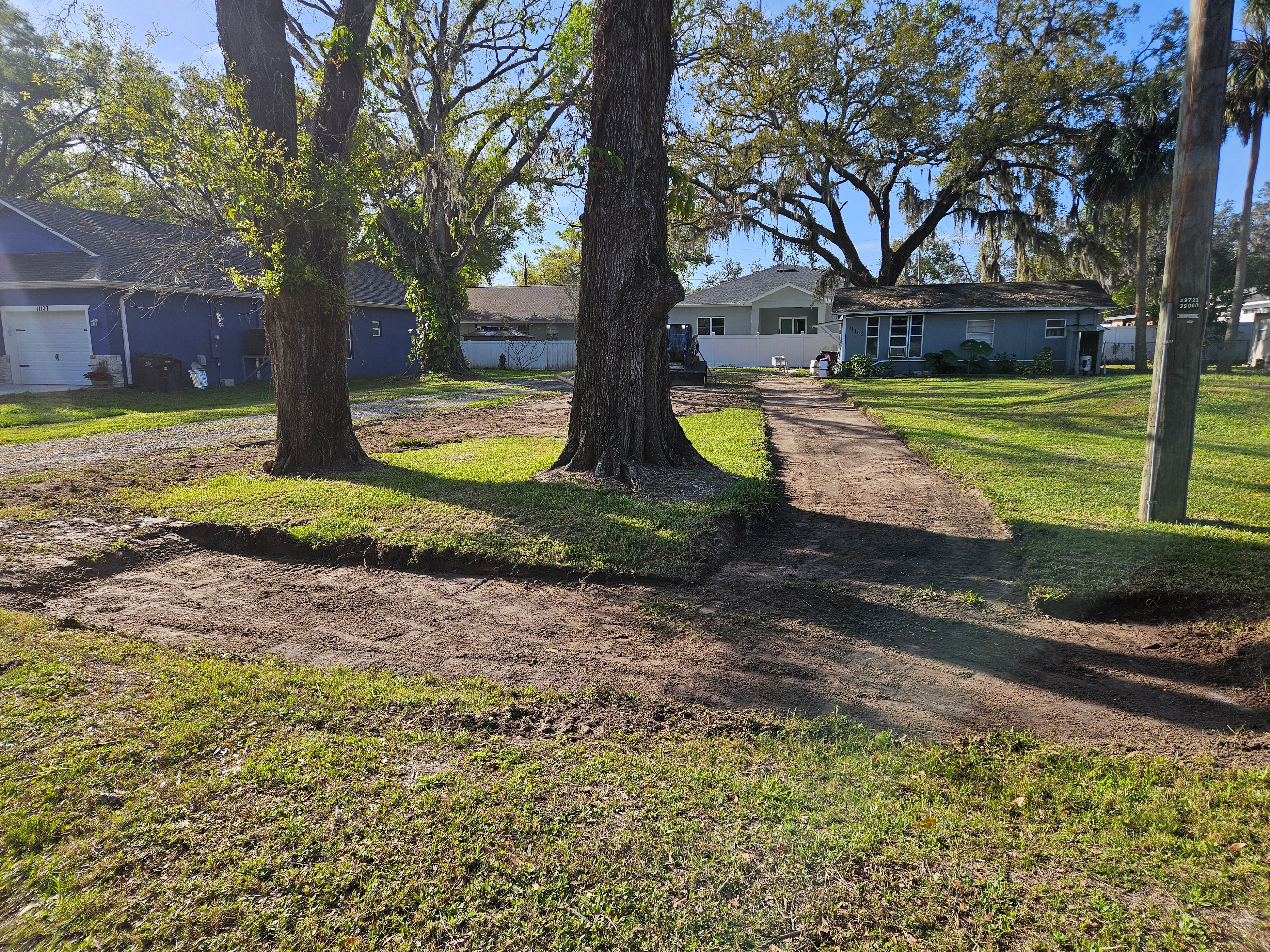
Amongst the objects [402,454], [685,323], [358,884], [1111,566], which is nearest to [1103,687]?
[1111,566]

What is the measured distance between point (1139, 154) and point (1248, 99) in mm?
4503

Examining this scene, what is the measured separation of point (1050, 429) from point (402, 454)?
10702 mm

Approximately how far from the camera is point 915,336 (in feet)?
96.6

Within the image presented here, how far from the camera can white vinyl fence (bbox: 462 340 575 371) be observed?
114ft

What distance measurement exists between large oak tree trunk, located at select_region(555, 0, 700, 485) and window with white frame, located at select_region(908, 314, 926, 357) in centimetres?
2408

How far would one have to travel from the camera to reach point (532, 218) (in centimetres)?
2569

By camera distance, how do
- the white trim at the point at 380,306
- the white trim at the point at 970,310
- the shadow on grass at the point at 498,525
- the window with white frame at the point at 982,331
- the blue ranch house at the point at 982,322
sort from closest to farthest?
the shadow on grass at the point at 498,525
the white trim at the point at 380,306
the white trim at the point at 970,310
the blue ranch house at the point at 982,322
the window with white frame at the point at 982,331

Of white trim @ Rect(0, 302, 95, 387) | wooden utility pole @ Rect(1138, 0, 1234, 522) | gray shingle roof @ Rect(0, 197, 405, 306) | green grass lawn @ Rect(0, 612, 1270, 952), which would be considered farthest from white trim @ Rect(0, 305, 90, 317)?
wooden utility pole @ Rect(1138, 0, 1234, 522)

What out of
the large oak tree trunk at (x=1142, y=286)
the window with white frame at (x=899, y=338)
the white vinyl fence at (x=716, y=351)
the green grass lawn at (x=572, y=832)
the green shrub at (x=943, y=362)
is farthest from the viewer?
the white vinyl fence at (x=716, y=351)

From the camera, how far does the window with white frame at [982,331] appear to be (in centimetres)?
2889

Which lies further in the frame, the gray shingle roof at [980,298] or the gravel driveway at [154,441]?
the gray shingle roof at [980,298]

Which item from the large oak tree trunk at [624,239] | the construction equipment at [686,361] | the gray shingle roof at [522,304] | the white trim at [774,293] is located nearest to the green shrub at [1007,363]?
the white trim at [774,293]

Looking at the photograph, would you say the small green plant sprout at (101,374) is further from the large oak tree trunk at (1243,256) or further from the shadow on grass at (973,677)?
the large oak tree trunk at (1243,256)

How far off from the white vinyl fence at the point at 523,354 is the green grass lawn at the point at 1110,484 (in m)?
21.0
